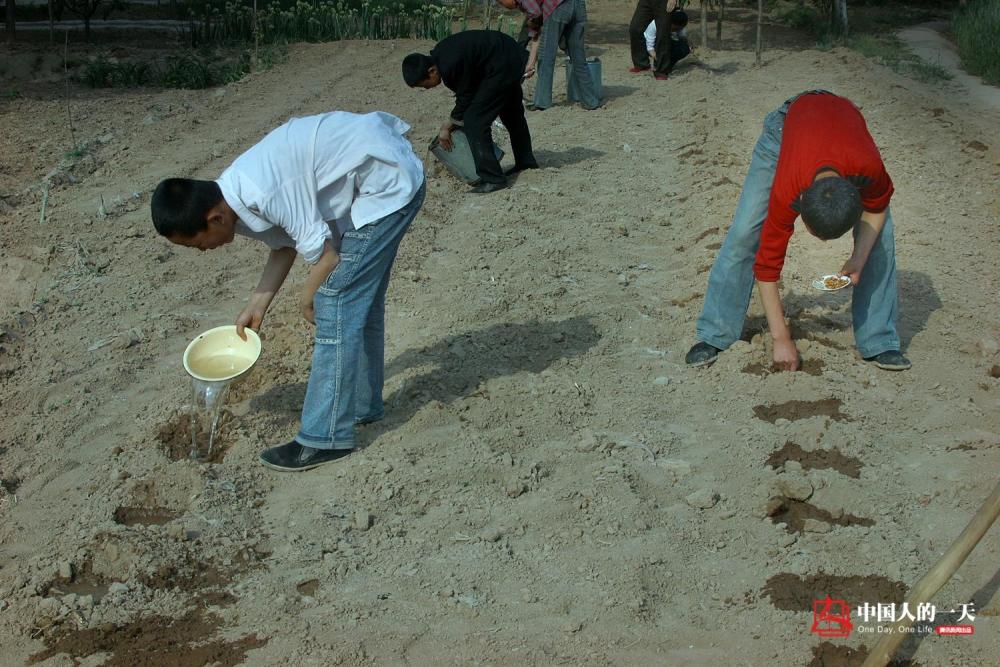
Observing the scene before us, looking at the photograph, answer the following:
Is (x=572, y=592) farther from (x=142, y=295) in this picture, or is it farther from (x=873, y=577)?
(x=142, y=295)

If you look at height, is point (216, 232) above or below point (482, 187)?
above

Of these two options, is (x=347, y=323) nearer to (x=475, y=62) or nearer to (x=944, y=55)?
(x=475, y=62)

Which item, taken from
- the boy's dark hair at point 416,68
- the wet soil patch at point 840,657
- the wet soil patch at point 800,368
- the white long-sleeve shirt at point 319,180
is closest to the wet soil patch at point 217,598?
the white long-sleeve shirt at point 319,180

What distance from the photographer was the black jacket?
24.9 feet

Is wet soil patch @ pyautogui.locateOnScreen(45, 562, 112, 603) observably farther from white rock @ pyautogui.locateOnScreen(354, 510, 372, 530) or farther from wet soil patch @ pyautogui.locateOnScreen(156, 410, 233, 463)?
white rock @ pyautogui.locateOnScreen(354, 510, 372, 530)

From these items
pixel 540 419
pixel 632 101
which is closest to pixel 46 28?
pixel 632 101

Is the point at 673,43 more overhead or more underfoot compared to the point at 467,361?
more overhead

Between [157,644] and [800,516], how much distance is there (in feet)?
7.80

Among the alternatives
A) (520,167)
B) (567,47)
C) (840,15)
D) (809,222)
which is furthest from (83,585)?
(840,15)

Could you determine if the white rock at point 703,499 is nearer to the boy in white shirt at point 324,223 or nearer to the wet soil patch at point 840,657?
the wet soil patch at point 840,657

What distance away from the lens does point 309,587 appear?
3.71 metres

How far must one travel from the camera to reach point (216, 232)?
369 cm

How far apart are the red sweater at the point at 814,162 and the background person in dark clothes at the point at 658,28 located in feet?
26.2

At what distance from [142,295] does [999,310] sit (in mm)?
4871
